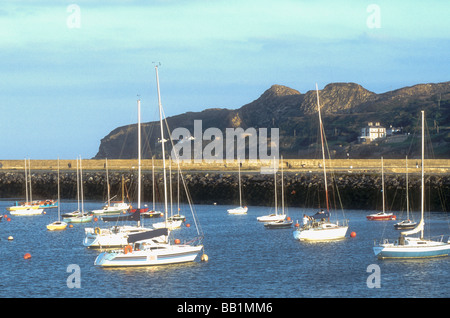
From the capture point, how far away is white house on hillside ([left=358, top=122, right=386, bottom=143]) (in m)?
170

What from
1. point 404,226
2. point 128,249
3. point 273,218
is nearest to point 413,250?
point 404,226

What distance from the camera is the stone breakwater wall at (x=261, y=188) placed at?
Answer: 205 ft

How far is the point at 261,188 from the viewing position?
7125 cm

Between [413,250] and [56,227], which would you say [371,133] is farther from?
[413,250]

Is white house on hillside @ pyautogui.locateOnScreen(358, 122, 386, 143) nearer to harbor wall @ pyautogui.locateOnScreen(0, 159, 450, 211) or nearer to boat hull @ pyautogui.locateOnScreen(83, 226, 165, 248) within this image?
harbor wall @ pyautogui.locateOnScreen(0, 159, 450, 211)

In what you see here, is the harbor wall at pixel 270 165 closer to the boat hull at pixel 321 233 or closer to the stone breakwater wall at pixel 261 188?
the stone breakwater wall at pixel 261 188

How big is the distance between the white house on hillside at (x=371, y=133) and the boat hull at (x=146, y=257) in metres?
136

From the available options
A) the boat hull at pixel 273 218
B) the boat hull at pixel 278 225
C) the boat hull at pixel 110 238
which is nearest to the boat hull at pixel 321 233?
the boat hull at pixel 278 225

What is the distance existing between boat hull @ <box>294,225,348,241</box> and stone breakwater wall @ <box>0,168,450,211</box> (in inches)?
731

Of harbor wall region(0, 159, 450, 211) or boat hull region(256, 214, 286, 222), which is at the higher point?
harbor wall region(0, 159, 450, 211)

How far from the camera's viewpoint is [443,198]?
59.8 meters

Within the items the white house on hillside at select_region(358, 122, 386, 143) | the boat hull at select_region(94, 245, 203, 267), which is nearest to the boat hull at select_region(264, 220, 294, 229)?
the boat hull at select_region(94, 245, 203, 267)

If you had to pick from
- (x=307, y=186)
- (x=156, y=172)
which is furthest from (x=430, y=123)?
(x=307, y=186)

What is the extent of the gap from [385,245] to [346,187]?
99.5 ft
